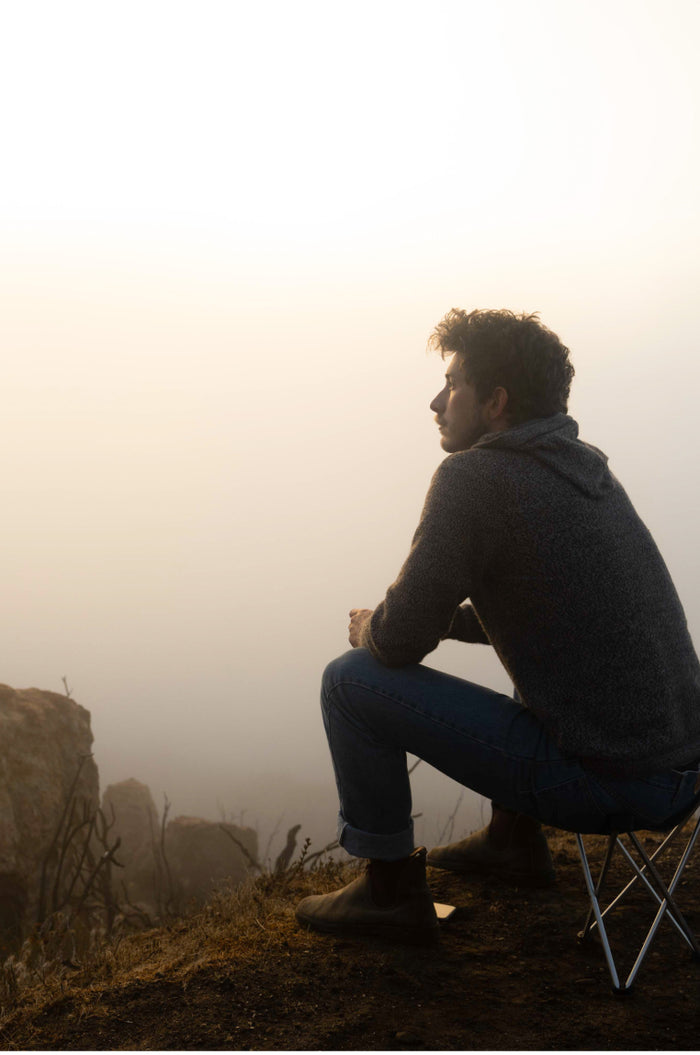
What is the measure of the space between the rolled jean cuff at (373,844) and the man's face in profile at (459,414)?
1.18 metres

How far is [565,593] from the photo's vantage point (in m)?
2.11

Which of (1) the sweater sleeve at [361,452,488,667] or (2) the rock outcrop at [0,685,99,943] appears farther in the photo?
(2) the rock outcrop at [0,685,99,943]

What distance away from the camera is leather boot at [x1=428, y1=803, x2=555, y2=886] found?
3197mm

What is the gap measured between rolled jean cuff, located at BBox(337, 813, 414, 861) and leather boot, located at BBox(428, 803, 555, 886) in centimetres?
82

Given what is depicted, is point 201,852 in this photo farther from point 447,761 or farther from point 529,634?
point 529,634

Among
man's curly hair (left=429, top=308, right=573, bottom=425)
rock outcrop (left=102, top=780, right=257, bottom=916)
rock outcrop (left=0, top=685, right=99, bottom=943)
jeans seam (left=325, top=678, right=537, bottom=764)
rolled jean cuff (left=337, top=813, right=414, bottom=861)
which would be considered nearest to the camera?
jeans seam (left=325, top=678, right=537, bottom=764)

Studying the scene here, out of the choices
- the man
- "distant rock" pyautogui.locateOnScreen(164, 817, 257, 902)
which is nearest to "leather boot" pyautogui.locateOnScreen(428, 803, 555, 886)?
the man

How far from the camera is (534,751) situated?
86.6 inches

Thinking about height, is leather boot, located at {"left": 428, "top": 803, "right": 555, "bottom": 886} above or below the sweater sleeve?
below

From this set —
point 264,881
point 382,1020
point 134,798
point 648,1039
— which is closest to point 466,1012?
point 382,1020

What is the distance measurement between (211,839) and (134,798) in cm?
159

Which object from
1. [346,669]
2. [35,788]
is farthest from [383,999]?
[35,788]

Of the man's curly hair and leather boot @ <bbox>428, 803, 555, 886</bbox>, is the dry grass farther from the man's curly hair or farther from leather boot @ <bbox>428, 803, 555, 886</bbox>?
the man's curly hair

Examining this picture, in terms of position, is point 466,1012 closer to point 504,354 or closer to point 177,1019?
point 177,1019
